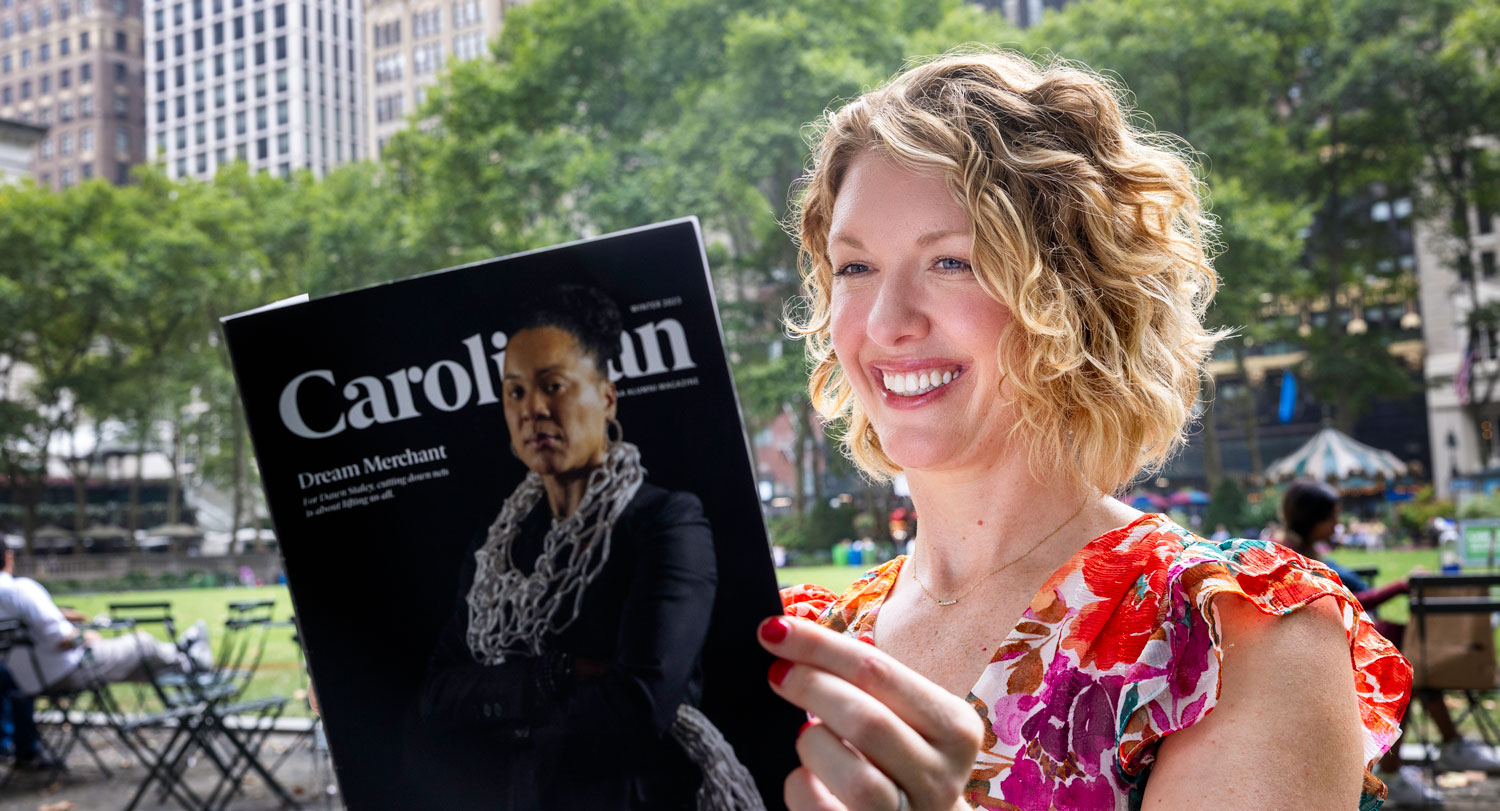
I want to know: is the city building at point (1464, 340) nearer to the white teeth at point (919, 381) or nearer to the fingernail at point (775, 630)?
the white teeth at point (919, 381)

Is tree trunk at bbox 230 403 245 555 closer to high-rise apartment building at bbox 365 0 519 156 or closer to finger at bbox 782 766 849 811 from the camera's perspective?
high-rise apartment building at bbox 365 0 519 156

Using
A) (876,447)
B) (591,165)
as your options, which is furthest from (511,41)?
(876,447)

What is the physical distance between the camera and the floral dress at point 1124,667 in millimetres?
816

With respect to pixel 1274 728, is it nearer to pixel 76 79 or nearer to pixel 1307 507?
pixel 1307 507

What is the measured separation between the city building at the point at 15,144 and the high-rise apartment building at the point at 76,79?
19.1m

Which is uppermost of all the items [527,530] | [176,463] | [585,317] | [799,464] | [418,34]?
[418,34]

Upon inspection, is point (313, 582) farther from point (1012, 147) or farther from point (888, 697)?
point (1012, 147)

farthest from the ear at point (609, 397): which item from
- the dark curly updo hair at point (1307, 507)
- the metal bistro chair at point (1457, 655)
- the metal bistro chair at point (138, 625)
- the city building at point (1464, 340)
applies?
the city building at point (1464, 340)

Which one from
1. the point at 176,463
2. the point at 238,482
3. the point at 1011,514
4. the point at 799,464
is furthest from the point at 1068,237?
the point at 176,463

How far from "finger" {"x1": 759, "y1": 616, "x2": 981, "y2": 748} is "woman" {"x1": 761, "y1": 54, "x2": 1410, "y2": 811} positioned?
258mm

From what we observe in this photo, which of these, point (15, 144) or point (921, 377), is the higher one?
point (15, 144)

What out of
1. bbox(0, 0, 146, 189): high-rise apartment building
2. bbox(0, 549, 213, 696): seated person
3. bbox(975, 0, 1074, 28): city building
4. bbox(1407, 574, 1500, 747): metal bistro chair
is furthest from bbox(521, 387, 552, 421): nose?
bbox(0, 0, 146, 189): high-rise apartment building

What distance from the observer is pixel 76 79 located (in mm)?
38688

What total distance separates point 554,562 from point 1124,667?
1.56 ft
